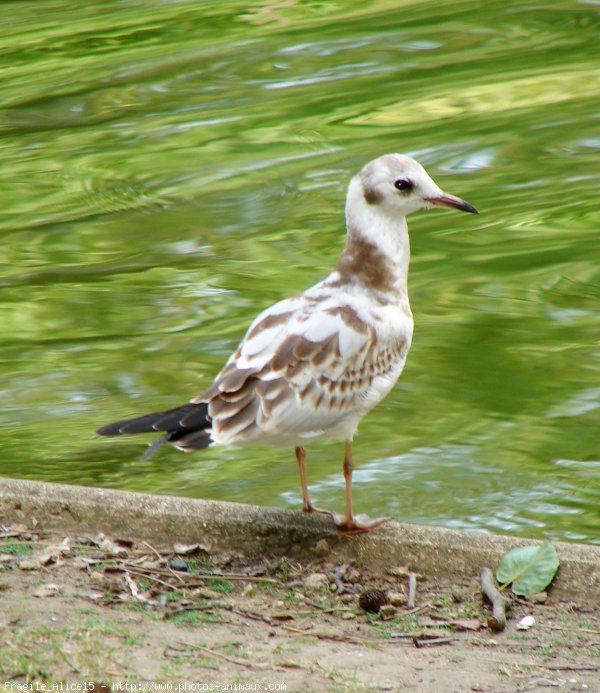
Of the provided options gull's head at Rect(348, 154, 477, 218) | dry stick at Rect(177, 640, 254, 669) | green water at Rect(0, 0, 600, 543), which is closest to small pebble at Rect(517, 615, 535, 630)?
dry stick at Rect(177, 640, 254, 669)

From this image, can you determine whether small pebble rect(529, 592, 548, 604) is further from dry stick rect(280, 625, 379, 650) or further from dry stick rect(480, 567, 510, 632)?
dry stick rect(280, 625, 379, 650)

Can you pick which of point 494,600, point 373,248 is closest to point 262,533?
point 494,600

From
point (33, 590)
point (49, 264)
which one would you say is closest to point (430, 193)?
point (33, 590)

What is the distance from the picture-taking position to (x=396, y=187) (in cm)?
481

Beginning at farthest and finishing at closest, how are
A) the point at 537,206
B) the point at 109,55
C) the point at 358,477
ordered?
1. the point at 109,55
2. the point at 537,206
3. the point at 358,477

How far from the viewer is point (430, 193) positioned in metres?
4.82

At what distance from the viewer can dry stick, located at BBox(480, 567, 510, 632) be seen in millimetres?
3959

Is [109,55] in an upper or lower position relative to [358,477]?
upper

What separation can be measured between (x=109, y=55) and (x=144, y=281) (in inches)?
253

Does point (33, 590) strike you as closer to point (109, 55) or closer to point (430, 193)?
point (430, 193)

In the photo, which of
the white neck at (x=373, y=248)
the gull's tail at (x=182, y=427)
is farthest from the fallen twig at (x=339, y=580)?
the white neck at (x=373, y=248)

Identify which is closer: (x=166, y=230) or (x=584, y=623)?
(x=584, y=623)

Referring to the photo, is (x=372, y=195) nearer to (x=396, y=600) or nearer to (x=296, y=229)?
(x=396, y=600)

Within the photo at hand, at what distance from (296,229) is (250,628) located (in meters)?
5.83
